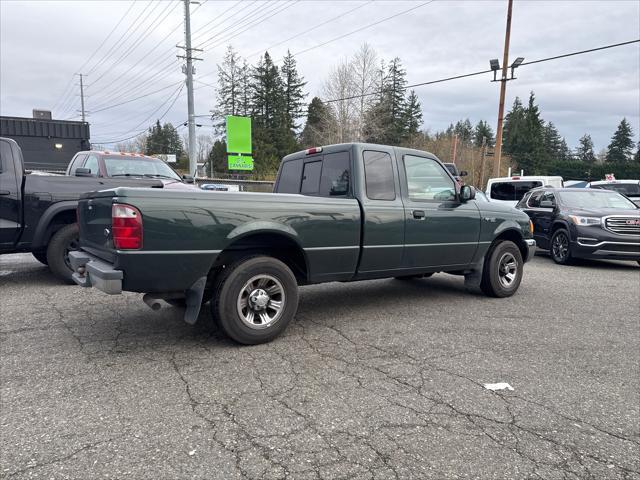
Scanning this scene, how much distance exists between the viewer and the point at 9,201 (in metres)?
5.84

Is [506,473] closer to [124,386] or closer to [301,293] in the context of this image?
[124,386]

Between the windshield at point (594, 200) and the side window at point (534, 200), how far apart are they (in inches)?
23.2

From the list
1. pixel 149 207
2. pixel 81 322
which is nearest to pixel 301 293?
pixel 81 322

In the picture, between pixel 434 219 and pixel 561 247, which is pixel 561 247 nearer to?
pixel 561 247

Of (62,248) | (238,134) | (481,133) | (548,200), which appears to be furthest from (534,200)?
(481,133)

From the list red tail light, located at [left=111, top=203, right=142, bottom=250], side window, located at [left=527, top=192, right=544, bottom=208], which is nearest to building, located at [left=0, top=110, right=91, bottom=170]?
red tail light, located at [left=111, top=203, right=142, bottom=250]

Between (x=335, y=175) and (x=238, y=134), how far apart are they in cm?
3178

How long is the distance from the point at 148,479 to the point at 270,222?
227 cm

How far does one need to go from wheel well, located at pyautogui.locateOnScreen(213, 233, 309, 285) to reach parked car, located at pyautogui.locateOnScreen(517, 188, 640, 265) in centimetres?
760

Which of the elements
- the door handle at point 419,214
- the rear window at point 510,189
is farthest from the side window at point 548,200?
the door handle at point 419,214

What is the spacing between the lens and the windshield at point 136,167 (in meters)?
8.23

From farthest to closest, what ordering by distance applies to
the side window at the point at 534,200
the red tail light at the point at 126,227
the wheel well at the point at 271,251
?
the side window at the point at 534,200
the wheel well at the point at 271,251
the red tail light at the point at 126,227

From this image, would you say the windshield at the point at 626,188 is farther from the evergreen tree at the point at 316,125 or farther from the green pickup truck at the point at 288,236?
the evergreen tree at the point at 316,125

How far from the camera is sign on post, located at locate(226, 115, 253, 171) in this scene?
3481 centimetres
